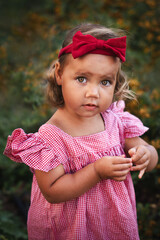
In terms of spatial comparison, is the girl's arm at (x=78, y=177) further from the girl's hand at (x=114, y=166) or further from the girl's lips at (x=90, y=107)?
the girl's lips at (x=90, y=107)

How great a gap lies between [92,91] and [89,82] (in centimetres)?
6

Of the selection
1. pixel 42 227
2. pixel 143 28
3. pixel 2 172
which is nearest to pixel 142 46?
pixel 143 28

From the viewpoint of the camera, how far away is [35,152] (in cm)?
153

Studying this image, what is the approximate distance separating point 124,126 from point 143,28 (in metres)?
3.73

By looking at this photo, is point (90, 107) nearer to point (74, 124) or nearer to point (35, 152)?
point (74, 124)

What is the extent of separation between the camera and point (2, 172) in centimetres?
311

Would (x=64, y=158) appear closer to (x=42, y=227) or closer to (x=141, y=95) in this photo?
(x=42, y=227)

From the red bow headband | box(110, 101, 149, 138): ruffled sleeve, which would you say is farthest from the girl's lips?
box(110, 101, 149, 138): ruffled sleeve

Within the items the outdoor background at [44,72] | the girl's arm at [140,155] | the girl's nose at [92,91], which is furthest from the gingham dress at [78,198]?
the outdoor background at [44,72]

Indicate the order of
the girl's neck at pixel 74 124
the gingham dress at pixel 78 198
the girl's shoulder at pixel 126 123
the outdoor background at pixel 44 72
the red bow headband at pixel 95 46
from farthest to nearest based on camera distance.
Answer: the outdoor background at pixel 44 72
the girl's shoulder at pixel 126 123
the girl's neck at pixel 74 124
the gingham dress at pixel 78 198
the red bow headband at pixel 95 46

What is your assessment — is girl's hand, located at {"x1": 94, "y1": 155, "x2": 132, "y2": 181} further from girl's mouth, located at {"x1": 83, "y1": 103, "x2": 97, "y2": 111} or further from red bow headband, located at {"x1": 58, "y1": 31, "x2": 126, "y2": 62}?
red bow headband, located at {"x1": 58, "y1": 31, "x2": 126, "y2": 62}

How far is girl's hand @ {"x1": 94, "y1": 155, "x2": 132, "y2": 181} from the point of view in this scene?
1483 millimetres

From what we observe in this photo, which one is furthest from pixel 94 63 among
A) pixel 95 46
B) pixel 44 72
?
pixel 44 72

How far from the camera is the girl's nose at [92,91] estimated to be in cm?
148
